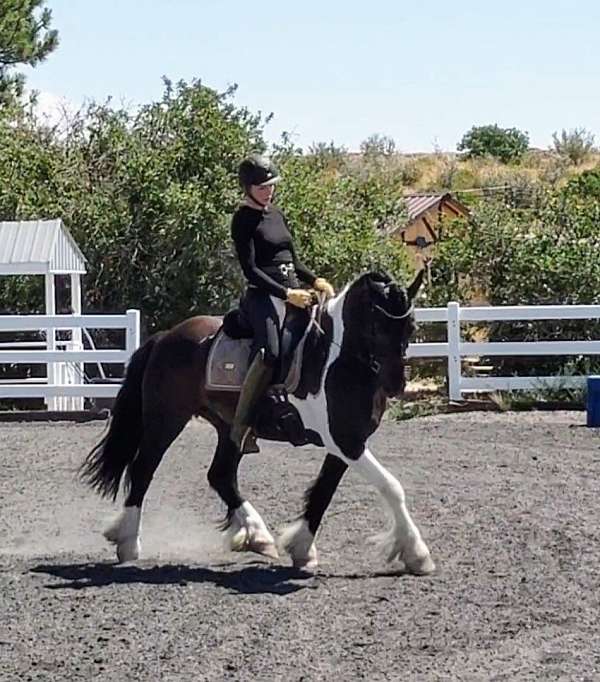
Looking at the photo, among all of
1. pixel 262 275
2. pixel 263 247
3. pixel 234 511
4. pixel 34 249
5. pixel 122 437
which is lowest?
pixel 234 511

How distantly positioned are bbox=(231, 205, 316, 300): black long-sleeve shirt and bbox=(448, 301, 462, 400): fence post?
7.95m

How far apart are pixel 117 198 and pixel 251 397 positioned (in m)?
12.9

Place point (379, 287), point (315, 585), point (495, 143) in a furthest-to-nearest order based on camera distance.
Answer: point (495, 143)
point (379, 287)
point (315, 585)

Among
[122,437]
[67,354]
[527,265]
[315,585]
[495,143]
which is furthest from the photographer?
[495,143]

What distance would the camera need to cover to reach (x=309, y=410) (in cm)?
721

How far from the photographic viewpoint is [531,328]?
Answer: 16562 millimetres

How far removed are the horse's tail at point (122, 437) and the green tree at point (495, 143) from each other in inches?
2166

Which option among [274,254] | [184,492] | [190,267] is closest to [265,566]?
[274,254]

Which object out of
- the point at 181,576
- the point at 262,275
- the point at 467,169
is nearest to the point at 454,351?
the point at 262,275

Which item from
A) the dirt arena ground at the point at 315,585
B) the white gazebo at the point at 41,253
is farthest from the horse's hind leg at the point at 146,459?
the white gazebo at the point at 41,253

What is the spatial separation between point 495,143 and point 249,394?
196ft

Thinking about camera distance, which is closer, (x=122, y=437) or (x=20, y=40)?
(x=122, y=437)

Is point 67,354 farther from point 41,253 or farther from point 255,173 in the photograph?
point 255,173

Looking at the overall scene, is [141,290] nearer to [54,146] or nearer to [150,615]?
[54,146]
